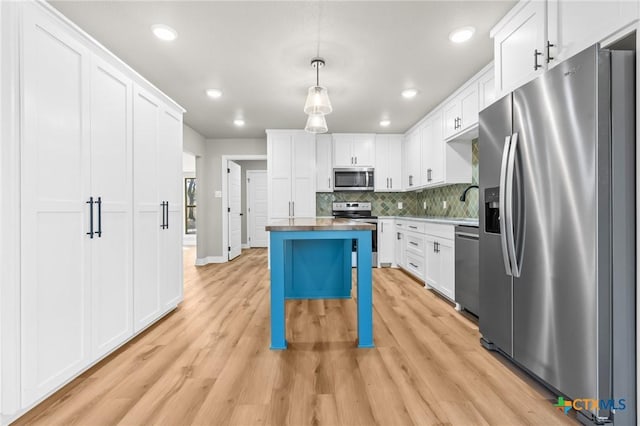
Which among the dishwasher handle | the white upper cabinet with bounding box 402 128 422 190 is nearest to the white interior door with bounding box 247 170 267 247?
the white upper cabinet with bounding box 402 128 422 190

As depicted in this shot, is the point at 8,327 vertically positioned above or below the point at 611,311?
below

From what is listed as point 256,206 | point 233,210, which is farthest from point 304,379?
point 256,206

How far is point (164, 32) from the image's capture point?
92.5 inches

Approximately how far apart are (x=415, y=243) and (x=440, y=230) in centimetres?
90

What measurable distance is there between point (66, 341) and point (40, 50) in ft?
5.25

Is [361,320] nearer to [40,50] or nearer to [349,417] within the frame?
[349,417]

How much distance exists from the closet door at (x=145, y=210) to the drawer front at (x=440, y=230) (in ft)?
9.42

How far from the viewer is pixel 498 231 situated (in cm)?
195

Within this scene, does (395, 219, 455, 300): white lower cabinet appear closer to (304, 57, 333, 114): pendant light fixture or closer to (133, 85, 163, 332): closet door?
(304, 57, 333, 114): pendant light fixture

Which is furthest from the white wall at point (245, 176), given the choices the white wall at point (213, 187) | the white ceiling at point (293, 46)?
the white ceiling at point (293, 46)

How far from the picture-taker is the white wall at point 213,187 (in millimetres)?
→ 5762

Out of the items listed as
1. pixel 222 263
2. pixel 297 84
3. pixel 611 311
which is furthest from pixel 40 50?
pixel 222 263

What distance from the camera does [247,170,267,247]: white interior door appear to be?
8039 millimetres

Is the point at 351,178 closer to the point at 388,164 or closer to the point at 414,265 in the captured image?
the point at 388,164
